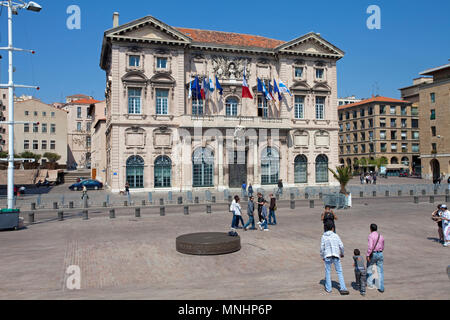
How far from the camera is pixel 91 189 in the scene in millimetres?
49062

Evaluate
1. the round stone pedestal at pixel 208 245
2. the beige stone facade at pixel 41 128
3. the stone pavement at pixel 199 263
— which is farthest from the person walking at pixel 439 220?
the beige stone facade at pixel 41 128

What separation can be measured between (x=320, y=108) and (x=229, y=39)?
47.1ft

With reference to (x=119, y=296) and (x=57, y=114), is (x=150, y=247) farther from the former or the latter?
(x=57, y=114)

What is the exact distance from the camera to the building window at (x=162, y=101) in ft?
143

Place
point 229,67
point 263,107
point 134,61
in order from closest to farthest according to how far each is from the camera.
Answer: point 134,61 → point 229,67 → point 263,107

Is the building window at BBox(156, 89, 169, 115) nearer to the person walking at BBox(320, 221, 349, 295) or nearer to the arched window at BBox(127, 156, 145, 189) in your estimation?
A: the arched window at BBox(127, 156, 145, 189)

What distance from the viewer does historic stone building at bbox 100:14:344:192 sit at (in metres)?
42.3

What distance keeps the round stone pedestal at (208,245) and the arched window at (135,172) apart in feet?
96.1

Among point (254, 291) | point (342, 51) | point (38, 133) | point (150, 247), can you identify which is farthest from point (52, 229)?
point (38, 133)

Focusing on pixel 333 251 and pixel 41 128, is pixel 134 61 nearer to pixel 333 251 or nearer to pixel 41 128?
pixel 333 251

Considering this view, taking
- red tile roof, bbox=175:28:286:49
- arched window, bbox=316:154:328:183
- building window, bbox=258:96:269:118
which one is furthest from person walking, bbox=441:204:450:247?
red tile roof, bbox=175:28:286:49

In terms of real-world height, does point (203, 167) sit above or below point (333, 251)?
above

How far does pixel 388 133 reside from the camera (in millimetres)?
83812

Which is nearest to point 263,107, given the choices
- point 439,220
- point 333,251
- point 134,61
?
point 134,61
